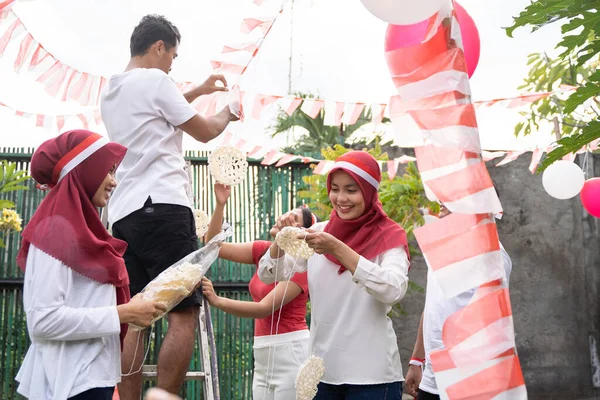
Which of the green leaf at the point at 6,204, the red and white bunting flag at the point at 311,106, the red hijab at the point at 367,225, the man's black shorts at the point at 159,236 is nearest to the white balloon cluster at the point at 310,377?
the red hijab at the point at 367,225

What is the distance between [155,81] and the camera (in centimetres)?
291

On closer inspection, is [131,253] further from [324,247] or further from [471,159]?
[471,159]

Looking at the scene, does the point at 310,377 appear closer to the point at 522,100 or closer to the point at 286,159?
the point at 286,159

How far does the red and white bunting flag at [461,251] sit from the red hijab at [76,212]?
104 centimetres

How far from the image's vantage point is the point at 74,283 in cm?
226

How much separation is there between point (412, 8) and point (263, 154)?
442 centimetres

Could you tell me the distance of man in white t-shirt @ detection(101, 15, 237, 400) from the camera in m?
2.78

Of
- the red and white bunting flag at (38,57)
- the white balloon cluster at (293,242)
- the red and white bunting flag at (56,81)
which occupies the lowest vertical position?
the white balloon cluster at (293,242)

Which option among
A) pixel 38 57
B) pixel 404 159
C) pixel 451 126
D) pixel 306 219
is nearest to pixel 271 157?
pixel 404 159

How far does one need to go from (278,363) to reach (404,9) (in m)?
2.09

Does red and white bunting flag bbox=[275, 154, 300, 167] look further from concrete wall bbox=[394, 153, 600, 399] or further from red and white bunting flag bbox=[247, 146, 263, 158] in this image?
concrete wall bbox=[394, 153, 600, 399]

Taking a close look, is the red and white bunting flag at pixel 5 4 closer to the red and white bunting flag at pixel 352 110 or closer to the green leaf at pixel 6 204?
the green leaf at pixel 6 204

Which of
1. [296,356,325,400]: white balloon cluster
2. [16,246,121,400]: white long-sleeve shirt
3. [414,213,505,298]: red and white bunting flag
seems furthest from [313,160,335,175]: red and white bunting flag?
[414,213,505,298]: red and white bunting flag

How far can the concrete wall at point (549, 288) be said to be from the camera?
7.31 metres
